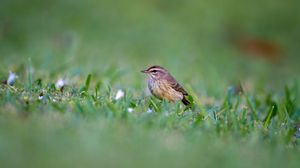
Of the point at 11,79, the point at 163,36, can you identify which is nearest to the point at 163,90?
the point at 11,79

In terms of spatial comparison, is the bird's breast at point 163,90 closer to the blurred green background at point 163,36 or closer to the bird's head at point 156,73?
the bird's head at point 156,73

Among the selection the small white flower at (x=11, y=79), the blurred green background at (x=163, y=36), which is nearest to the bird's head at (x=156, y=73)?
the small white flower at (x=11, y=79)

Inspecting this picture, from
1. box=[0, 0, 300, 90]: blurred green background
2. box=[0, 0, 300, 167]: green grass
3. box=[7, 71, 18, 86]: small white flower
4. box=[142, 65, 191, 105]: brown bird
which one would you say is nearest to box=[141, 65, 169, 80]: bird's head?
box=[142, 65, 191, 105]: brown bird

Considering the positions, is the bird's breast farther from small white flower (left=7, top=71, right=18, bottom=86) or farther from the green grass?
small white flower (left=7, top=71, right=18, bottom=86)

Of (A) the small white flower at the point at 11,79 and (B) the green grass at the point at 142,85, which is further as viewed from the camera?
(A) the small white flower at the point at 11,79

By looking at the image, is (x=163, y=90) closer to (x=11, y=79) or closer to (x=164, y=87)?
(x=164, y=87)

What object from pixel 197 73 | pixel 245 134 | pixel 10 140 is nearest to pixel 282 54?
pixel 197 73
